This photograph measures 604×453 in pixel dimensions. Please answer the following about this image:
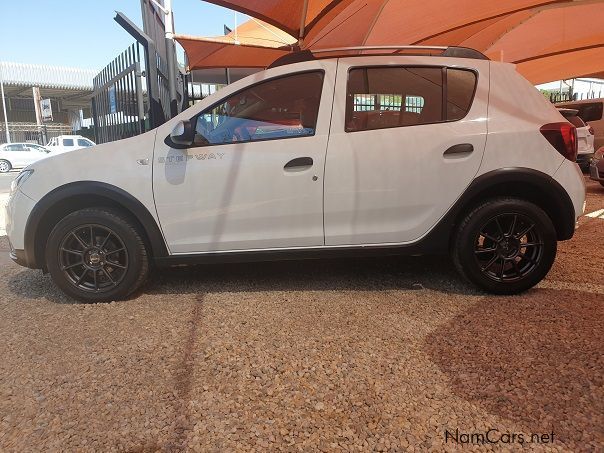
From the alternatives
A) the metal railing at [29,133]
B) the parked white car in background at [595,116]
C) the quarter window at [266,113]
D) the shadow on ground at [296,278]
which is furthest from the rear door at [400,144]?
the metal railing at [29,133]

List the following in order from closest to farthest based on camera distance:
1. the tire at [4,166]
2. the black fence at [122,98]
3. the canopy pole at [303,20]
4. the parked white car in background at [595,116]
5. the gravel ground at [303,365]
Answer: the gravel ground at [303,365] < the black fence at [122,98] < the canopy pole at [303,20] < the parked white car in background at [595,116] < the tire at [4,166]

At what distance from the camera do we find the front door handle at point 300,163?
134 inches

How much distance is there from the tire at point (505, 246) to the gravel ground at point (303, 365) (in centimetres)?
19

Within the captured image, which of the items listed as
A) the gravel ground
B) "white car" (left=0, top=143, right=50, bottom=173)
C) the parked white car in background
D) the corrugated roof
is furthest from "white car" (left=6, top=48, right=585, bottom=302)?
the corrugated roof

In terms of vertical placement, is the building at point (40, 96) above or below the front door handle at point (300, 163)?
above

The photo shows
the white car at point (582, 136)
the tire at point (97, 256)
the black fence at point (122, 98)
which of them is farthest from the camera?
the white car at point (582, 136)

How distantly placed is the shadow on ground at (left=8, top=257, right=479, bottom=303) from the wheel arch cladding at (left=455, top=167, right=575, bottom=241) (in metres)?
0.76

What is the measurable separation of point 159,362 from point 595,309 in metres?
3.07

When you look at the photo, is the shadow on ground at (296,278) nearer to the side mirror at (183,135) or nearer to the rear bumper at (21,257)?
the rear bumper at (21,257)

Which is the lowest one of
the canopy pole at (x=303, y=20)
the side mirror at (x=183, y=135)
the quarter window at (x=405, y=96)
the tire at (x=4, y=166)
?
the tire at (x=4, y=166)

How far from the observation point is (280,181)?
3436 millimetres

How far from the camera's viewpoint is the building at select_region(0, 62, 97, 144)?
36375 millimetres

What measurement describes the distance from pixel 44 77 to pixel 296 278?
47.6m

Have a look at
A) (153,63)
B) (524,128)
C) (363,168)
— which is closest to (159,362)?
(363,168)
